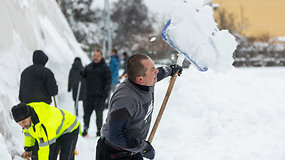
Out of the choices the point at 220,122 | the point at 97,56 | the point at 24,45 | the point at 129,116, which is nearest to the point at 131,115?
the point at 129,116

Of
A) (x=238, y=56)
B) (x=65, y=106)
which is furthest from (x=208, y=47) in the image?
(x=238, y=56)

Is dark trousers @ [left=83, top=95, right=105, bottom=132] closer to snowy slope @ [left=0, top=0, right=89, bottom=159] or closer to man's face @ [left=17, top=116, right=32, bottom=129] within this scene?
snowy slope @ [left=0, top=0, right=89, bottom=159]

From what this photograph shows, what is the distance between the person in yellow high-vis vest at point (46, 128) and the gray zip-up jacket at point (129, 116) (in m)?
0.73

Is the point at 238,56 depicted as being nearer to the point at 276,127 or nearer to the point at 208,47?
the point at 276,127

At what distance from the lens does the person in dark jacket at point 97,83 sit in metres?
6.25

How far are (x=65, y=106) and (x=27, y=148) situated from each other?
214 inches

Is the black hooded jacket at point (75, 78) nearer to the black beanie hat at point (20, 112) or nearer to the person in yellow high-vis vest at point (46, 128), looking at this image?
the person in yellow high-vis vest at point (46, 128)

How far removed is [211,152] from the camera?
16.8ft

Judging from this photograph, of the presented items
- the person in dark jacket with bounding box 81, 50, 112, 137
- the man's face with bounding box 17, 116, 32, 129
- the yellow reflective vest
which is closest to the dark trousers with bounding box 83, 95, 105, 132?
the person in dark jacket with bounding box 81, 50, 112, 137

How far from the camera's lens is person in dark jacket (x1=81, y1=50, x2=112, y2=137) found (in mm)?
6246

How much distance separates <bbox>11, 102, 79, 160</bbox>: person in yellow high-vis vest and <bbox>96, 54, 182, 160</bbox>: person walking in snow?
637 mm

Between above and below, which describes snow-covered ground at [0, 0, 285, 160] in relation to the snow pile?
below

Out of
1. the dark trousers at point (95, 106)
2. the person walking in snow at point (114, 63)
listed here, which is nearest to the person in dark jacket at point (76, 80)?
the person walking in snow at point (114, 63)

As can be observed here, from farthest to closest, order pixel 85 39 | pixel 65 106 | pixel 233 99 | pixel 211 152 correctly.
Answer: pixel 85 39
pixel 65 106
pixel 233 99
pixel 211 152
